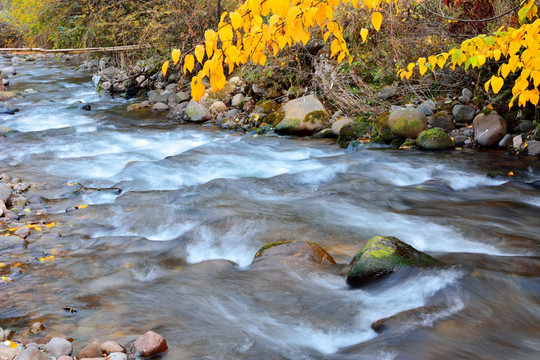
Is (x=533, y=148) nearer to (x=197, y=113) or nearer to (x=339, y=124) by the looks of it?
(x=339, y=124)

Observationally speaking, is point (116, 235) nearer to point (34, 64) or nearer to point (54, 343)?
point (54, 343)

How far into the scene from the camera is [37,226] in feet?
17.4

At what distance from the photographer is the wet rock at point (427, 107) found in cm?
890

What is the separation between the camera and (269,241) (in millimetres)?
5141

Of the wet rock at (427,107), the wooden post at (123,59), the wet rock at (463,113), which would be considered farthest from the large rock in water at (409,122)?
the wooden post at (123,59)

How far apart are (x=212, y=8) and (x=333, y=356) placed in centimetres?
1282

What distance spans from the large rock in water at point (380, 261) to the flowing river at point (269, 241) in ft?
0.35

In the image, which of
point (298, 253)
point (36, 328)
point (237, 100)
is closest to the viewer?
point (36, 328)

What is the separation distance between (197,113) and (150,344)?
29.1ft

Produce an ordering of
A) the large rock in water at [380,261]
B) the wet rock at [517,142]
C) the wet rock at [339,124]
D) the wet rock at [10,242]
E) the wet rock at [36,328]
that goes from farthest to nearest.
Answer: the wet rock at [339,124]
the wet rock at [517,142]
the wet rock at [10,242]
the large rock in water at [380,261]
the wet rock at [36,328]

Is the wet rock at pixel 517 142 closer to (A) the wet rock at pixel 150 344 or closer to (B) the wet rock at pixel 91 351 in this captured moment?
(A) the wet rock at pixel 150 344

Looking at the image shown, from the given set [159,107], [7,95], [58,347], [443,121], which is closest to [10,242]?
[58,347]

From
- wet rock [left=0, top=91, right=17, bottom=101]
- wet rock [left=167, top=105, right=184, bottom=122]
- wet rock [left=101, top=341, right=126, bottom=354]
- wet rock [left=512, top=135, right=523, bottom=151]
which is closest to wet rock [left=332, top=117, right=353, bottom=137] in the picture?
wet rock [left=512, top=135, right=523, bottom=151]

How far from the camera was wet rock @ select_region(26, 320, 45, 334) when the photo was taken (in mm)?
3344
